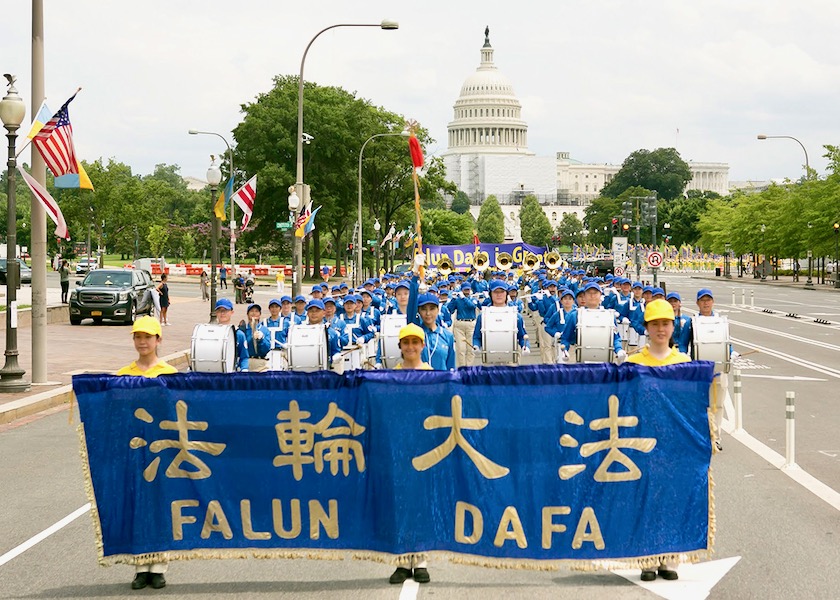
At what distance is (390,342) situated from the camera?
1419 centimetres

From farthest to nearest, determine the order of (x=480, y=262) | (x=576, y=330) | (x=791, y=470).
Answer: (x=480, y=262), (x=576, y=330), (x=791, y=470)

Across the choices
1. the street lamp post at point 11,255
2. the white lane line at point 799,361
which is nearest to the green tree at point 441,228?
the white lane line at point 799,361

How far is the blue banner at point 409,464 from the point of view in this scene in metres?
7.50

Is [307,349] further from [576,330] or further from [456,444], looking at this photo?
[456,444]

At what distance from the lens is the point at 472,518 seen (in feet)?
24.6

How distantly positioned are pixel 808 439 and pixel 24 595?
940 centimetres

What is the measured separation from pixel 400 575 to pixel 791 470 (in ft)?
18.4

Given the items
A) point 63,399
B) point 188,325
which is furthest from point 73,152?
point 188,325

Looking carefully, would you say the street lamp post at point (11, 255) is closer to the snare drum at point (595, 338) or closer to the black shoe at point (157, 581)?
the snare drum at point (595, 338)

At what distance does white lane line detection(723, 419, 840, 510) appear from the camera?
418 inches

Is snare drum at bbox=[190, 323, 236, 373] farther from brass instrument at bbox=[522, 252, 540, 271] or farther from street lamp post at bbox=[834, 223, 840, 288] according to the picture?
street lamp post at bbox=[834, 223, 840, 288]

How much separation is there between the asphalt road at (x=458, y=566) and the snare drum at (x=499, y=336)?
2.99 meters

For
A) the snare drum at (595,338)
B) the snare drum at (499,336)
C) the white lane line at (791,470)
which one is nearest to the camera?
the white lane line at (791,470)

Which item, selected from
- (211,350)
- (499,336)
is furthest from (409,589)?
(499,336)
